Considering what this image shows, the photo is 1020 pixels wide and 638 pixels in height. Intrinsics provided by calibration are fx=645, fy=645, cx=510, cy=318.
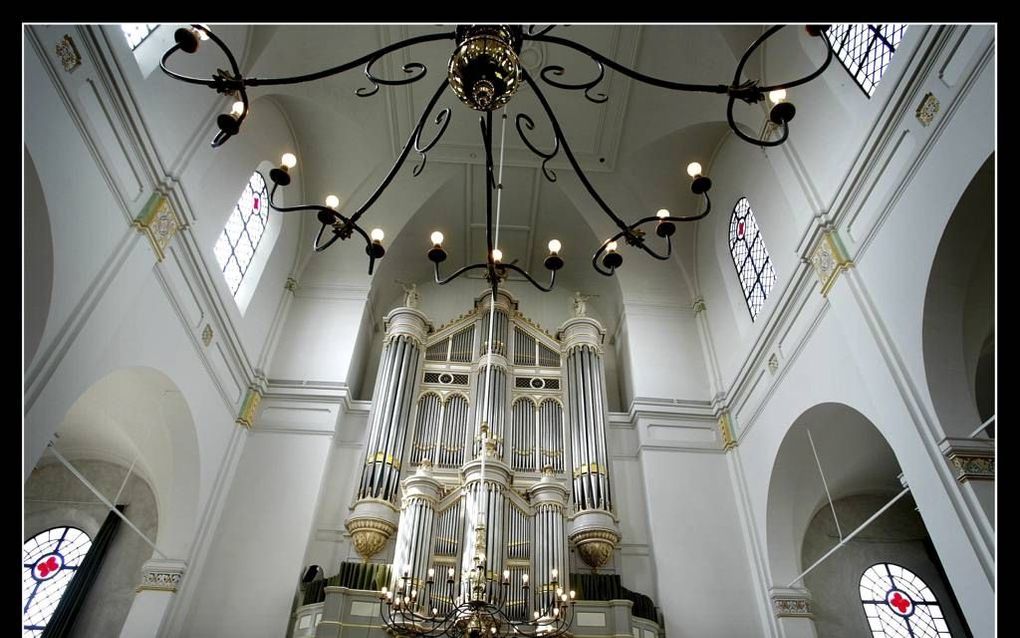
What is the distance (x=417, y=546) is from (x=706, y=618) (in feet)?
13.0

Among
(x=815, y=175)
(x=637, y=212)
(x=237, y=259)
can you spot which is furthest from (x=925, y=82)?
(x=237, y=259)

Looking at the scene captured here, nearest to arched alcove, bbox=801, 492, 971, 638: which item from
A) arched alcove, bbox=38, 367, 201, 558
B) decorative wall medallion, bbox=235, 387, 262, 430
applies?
decorative wall medallion, bbox=235, 387, 262, 430

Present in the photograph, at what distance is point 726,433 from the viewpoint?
10250mm

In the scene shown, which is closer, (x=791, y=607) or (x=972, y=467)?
(x=972, y=467)

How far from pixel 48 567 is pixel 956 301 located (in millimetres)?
12946

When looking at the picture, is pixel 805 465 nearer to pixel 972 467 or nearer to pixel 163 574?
pixel 972 467

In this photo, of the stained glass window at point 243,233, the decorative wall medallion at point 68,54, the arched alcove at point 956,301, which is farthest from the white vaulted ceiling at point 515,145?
the arched alcove at point 956,301

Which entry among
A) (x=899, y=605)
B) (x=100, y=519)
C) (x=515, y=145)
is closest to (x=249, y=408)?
(x=100, y=519)

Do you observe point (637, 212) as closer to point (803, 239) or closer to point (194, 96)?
point (803, 239)

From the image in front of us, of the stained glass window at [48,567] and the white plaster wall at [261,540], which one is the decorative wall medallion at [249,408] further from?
the stained glass window at [48,567]

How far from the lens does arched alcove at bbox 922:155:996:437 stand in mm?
5426

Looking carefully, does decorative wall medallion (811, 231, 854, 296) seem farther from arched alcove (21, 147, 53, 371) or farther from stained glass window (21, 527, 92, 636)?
stained glass window (21, 527, 92, 636)

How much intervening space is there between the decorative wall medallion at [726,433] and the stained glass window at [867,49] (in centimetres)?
526
